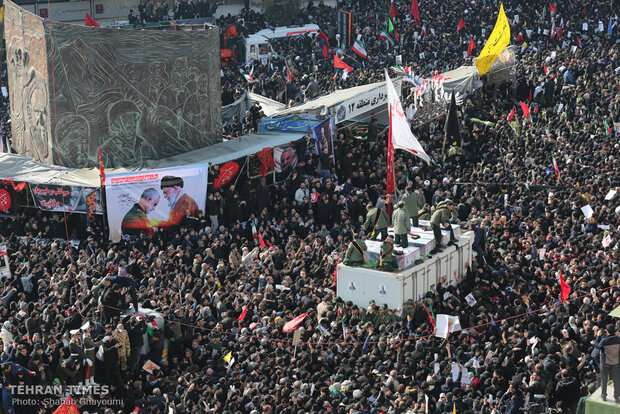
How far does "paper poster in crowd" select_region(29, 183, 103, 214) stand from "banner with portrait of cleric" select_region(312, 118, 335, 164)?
22.4 feet

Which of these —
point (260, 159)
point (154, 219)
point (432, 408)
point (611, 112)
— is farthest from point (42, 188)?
point (611, 112)

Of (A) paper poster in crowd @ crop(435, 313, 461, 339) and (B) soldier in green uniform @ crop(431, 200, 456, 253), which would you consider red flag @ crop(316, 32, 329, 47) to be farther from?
(A) paper poster in crowd @ crop(435, 313, 461, 339)

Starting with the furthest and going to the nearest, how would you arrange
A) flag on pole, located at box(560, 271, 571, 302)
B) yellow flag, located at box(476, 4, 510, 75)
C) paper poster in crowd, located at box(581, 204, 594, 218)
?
1. yellow flag, located at box(476, 4, 510, 75)
2. paper poster in crowd, located at box(581, 204, 594, 218)
3. flag on pole, located at box(560, 271, 571, 302)

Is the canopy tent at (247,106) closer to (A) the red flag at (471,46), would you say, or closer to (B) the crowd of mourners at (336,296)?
(B) the crowd of mourners at (336,296)

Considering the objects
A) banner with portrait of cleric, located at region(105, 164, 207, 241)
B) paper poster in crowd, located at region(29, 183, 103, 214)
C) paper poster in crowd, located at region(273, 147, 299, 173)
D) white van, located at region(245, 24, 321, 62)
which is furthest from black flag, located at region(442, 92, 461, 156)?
white van, located at region(245, 24, 321, 62)

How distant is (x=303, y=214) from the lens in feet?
91.7

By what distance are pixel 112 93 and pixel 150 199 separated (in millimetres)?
3419

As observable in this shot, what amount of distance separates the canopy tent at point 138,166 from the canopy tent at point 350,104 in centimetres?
132

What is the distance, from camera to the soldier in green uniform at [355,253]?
2172cm

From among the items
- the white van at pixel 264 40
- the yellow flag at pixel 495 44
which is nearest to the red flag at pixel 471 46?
the yellow flag at pixel 495 44

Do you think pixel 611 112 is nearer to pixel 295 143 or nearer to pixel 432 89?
pixel 432 89

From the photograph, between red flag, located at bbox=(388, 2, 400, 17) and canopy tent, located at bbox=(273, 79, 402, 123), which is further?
red flag, located at bbox=(388, 2, 400, 17)

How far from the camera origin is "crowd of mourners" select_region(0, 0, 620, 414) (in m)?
18.3

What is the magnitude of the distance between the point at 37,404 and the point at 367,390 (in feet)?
18.5
